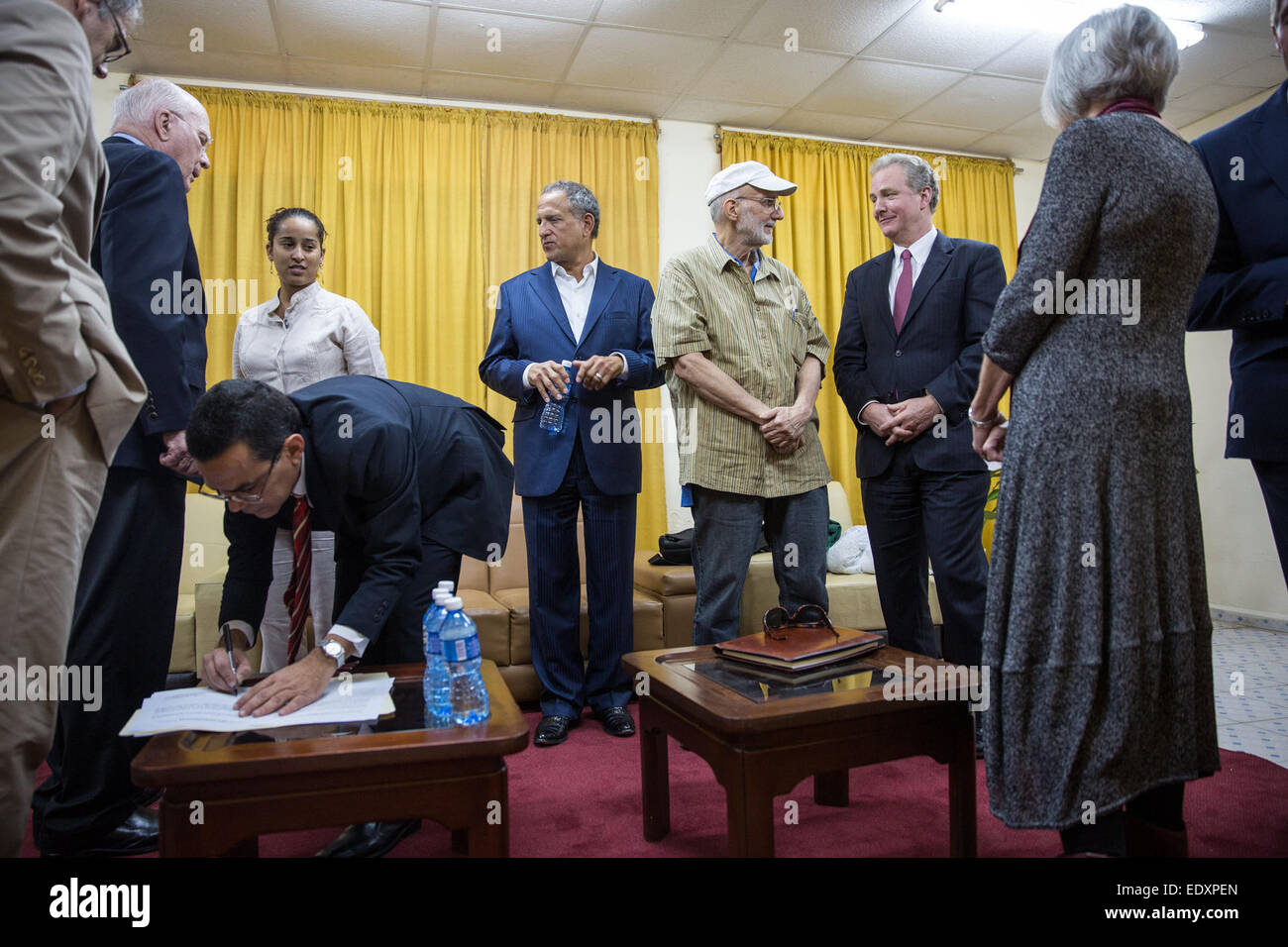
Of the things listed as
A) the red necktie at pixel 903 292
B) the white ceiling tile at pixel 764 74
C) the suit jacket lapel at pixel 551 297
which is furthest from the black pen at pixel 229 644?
the white ceiling tile at pixel 764 74

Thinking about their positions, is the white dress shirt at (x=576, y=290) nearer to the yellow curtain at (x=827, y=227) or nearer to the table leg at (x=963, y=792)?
the table leg at (x=963, y=792)

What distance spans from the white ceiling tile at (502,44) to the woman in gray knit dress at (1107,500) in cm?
278

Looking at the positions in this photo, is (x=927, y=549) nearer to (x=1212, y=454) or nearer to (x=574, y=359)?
(x=574, y=359)

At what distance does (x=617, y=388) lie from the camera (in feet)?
8.26

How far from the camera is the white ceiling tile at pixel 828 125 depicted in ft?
14.6

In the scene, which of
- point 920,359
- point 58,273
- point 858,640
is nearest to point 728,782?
point 858,640

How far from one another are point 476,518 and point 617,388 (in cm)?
89

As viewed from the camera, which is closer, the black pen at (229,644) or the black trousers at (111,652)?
the black pen at (229,644)

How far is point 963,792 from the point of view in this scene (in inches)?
55.2

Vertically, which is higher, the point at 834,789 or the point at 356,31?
the point at 356,31

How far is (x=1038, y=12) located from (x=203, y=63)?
3541mm

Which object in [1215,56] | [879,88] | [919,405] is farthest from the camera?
[879,88]

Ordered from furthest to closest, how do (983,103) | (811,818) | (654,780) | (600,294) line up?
(983,103) < (600,294) < (811,818) < (654,780)

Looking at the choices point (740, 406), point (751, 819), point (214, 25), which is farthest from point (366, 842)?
point (214, 25)
